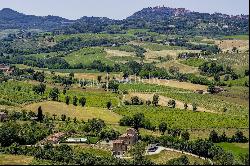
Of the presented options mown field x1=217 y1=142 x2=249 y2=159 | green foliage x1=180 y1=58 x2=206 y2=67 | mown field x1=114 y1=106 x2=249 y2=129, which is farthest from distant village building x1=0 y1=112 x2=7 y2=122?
green foliage x1=180 y1=58 x2=206 y2=67

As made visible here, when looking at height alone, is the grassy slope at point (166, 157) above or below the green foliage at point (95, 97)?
below

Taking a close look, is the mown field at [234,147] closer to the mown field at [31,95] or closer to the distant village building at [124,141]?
the distant village building at [124,141]

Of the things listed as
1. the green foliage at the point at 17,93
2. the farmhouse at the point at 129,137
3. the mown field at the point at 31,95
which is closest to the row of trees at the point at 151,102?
the mown field at the point at 31,95

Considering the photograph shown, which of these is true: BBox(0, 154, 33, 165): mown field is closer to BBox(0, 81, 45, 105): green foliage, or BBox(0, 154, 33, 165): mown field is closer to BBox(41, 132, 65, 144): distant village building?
BBox(41, 132, 65, 144): distant village building

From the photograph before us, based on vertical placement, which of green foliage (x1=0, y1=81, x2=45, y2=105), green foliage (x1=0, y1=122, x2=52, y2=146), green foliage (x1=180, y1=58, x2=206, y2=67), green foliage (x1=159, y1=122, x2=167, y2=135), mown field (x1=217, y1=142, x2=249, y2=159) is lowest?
mown field (x1=217, y1=142, x2=249, y2=159)

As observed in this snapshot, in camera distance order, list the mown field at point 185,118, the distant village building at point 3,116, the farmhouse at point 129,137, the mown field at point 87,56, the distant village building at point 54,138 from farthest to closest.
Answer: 1. the mown field at point 87,56
2. the mown field at point 185,118
3. the distant village building at point 3,116
4. the farmhouse at point 129,137
5. the distant village building at point 54,138

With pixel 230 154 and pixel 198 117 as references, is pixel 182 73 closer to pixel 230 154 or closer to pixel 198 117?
pixel 198 117
